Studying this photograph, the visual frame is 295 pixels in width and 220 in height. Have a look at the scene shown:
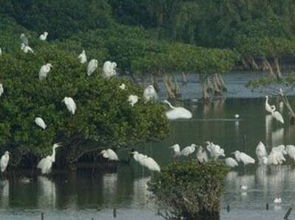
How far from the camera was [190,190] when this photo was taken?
38.3 metres

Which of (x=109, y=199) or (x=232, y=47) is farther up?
(x=232, y=47)

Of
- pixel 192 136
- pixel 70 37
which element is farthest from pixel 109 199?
pixel 70 37

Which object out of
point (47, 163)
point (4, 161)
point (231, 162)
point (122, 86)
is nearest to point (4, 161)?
point (4, 161)

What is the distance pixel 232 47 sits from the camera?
91188 mm

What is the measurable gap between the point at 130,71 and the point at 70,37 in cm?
672

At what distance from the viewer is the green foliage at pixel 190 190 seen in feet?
126

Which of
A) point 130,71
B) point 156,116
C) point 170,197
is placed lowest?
point 170,197

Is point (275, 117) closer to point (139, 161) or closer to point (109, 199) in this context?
point (139, 161)

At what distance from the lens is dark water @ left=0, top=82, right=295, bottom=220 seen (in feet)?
131

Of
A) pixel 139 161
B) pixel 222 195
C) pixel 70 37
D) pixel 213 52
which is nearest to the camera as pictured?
pixel 222 195

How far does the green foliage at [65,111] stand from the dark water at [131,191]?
2.93ft

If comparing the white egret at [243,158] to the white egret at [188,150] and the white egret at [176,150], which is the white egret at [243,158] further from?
the white egret at [176,150]

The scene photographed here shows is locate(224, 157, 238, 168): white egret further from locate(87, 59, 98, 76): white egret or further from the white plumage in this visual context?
the white plumage

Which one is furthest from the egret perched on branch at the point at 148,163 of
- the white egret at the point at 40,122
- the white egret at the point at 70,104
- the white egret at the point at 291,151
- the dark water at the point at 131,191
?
the white egret at the point at 291,151
